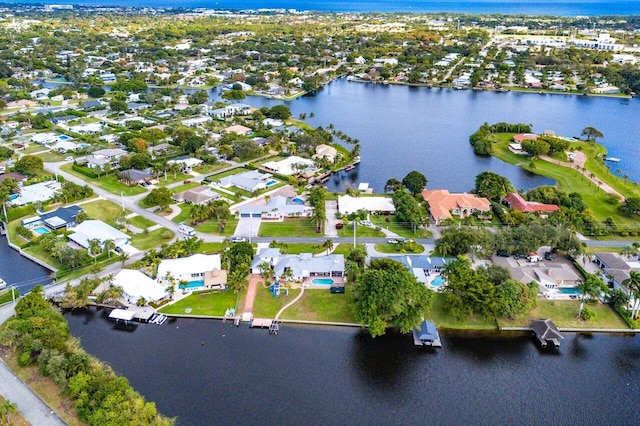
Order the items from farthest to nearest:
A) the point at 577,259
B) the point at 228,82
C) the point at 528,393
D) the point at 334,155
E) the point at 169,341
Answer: the point at 228,82
the point at 334,155
the point at 577,259
the point at 169,341
the point at 528,393

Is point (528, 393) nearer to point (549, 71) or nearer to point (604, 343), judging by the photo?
point (604, 343)

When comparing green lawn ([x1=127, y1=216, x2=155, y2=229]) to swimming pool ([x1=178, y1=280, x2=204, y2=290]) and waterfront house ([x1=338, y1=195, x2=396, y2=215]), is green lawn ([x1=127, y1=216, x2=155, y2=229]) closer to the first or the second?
swimming pool ([x1=178, y1=280, x2=204, y2=290])

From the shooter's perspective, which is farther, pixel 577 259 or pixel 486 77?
pixel 486 77

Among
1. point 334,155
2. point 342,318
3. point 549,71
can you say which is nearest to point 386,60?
point 549,71

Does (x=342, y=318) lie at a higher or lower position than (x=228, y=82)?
lower

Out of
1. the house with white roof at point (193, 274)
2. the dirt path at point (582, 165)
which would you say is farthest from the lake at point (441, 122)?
the house with white roof at point (193, 274)

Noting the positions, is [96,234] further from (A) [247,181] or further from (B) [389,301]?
(B) [389,301]

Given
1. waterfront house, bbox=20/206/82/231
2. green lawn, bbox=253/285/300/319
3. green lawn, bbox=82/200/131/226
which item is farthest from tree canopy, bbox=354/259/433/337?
waterfront house, bbox=20/206/82/231
